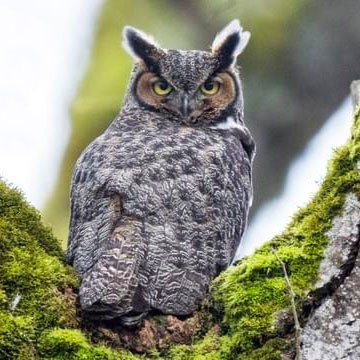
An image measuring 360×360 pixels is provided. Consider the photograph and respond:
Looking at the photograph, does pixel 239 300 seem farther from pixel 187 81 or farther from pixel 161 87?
pixel 161 87

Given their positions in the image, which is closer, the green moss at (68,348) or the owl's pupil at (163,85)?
the green moss at (68,348)

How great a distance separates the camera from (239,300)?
2500 mm

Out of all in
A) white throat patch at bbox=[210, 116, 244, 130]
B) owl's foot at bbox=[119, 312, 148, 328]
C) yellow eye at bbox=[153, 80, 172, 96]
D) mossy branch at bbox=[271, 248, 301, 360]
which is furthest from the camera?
yellow eye at bbox=[153, 80, 172, 96]

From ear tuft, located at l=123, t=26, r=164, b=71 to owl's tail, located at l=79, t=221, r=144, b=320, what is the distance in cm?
129

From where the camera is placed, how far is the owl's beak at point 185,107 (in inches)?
163

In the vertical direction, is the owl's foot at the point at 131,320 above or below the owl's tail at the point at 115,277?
below

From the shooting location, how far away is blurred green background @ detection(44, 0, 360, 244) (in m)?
2.99

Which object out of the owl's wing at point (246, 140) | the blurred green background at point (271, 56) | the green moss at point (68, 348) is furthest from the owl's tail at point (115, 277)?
the owl's wing at point (246, 140)

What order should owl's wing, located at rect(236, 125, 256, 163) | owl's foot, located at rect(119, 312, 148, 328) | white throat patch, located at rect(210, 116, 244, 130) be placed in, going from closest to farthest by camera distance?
1. owl's foot, located at rect(119, 312, 148, 328)
2. owl's wing, located at rect(236, 125, 256, 163)
3. white throat patch, located at rect(210, 116, 244, 130)

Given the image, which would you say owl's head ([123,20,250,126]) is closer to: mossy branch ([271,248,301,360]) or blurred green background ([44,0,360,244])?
blurred green background ([44,0,360,244])

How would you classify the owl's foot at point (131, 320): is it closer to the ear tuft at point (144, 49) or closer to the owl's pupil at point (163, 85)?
the ear tuft at point (144, 49)

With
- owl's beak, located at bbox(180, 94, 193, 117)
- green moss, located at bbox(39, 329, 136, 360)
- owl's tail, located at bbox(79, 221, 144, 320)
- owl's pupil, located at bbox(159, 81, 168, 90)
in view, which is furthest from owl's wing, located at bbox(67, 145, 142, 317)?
owl's pupil, located at bbox(159, 81, 168, 90)

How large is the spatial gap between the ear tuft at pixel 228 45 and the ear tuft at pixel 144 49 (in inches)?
12.8

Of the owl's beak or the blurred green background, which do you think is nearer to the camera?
the blurred green background
